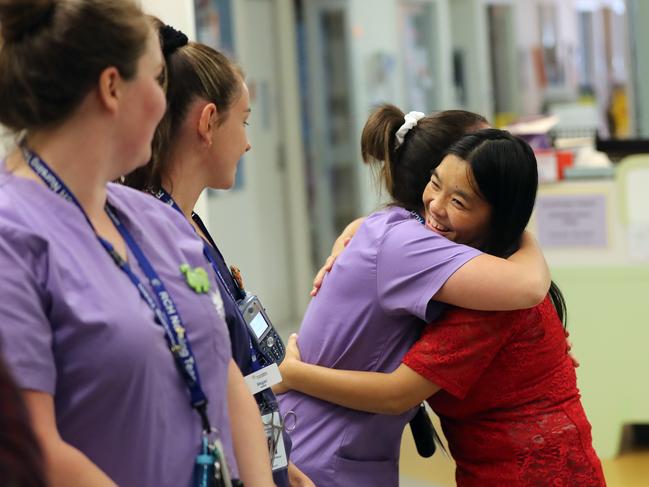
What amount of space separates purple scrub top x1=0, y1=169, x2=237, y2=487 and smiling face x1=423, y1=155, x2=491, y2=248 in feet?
2.28

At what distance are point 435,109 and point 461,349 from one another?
6.32m

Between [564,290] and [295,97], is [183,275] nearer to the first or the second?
[564,290]

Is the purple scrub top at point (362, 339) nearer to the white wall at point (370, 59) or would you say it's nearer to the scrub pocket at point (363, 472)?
the scrub pocket at point (363, 472)

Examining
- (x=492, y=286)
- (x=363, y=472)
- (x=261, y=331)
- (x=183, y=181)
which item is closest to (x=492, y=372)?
(x=492, y=286)

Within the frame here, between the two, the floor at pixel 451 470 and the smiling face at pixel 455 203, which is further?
the floor at pixel 451 470

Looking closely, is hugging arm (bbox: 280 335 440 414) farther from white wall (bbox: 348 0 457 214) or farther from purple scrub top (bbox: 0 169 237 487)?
white wall (bbox: 348 0 457 214)

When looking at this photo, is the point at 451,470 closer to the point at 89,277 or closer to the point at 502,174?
the point at 502,174

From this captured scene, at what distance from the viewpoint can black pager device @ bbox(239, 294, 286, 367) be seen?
1.74 m

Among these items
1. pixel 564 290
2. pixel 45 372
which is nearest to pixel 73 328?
pixel 45 372

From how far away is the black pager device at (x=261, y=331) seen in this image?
1735mm

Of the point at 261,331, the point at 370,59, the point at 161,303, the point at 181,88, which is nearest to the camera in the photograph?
the point at 161,303

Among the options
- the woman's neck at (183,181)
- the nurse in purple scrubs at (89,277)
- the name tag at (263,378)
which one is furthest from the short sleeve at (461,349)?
the nurse in purple scrubs at (89,277)

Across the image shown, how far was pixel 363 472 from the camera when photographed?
1.92 meters

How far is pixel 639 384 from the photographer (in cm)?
361
